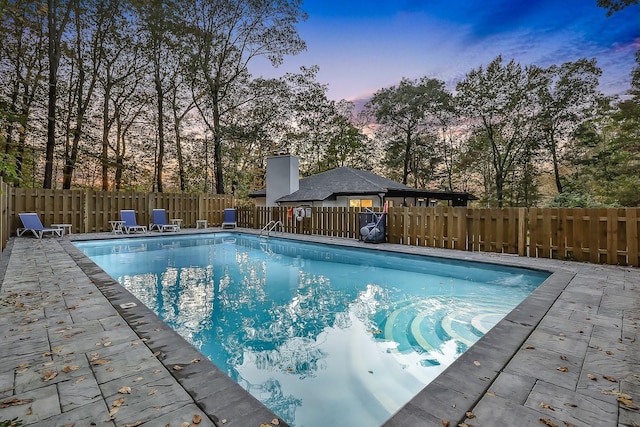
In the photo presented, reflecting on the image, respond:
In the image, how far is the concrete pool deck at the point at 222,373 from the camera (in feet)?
5.66

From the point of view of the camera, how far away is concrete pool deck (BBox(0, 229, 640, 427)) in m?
1.72

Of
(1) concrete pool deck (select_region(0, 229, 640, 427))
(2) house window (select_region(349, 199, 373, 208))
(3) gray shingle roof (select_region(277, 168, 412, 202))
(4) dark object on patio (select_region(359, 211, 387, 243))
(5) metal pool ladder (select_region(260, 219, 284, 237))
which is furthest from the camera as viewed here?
(2) house window (select_region(349, 199, 373, 208))

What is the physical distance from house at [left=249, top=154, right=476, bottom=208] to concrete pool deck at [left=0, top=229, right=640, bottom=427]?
1190 cm

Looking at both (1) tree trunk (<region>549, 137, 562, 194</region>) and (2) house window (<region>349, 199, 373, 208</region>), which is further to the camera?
(1) tree trunk (<region>549, 137, 562, 194</region>)

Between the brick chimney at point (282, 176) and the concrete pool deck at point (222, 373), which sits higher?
the brick chimney at point (282, 176)

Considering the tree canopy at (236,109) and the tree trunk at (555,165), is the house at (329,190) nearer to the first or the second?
the tree canopy at (236,109)

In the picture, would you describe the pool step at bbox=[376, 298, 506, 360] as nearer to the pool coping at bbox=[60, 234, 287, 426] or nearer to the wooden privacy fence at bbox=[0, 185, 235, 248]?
the pool coping at bbox=[60, 234, 287, 426]

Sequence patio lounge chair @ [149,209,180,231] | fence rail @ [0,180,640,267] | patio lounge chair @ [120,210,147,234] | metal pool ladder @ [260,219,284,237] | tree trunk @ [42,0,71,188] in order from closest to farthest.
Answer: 1. fence rail @ [0,180,640,267]
2. tree trunk @ [42,0,71,188]
3. patio lounge chair @ [120,210,147,234]
4. metal pool ladder @ [260,219,284,237]
5. patio lounge chair @ [149,209,180,231]

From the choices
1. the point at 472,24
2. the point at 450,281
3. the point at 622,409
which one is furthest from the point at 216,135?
the point at 622,409

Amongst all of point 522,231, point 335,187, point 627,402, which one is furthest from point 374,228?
point 627,402

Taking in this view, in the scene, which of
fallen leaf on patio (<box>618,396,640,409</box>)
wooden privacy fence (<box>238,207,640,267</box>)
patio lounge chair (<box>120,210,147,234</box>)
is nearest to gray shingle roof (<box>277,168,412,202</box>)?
wooden privacy fence (<box>238,207,640,267</box>)

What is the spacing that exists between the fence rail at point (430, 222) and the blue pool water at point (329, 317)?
150cm

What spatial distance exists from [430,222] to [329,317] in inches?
235

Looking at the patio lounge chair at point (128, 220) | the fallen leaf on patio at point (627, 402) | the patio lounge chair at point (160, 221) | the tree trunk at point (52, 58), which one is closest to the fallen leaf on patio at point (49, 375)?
the fallen leaf on patio at point (627, 402)
